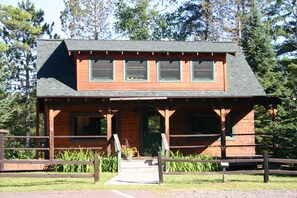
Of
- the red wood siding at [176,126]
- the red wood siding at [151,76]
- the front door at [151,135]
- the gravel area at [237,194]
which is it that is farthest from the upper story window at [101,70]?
the gravel area at [237,194]

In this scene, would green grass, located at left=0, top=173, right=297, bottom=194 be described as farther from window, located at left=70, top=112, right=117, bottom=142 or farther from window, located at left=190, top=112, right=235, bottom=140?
window, located at left=190, top=112, right=235, bottom=140

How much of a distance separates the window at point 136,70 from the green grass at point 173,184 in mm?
6879

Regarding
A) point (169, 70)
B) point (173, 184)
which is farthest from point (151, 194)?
point (169, 70)

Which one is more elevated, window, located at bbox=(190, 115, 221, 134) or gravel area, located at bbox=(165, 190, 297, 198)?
window, located at bbox=(190, 115, 221, 134)

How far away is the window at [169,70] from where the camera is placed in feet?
84.2

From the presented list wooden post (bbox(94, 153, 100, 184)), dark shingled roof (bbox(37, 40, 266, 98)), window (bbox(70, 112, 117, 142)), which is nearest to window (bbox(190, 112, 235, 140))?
dark shingled roof (bbox(37, 40, 266, 98))

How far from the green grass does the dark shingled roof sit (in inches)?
219

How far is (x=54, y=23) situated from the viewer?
44.2 meters

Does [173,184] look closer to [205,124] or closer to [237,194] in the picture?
[237,194]

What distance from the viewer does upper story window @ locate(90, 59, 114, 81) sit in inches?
977

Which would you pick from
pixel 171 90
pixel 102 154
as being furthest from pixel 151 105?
pixel 102 154

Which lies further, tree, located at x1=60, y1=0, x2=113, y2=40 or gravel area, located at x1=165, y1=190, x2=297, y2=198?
tree, located at x1=60, y1=0, x2=113, y2=40

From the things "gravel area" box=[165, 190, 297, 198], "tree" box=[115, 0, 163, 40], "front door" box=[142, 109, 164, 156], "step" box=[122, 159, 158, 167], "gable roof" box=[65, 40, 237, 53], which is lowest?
"gravel area" box=[165, 190, 297, 198]

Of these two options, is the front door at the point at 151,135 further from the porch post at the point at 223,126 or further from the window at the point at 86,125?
the porch post at the point at 223,126
